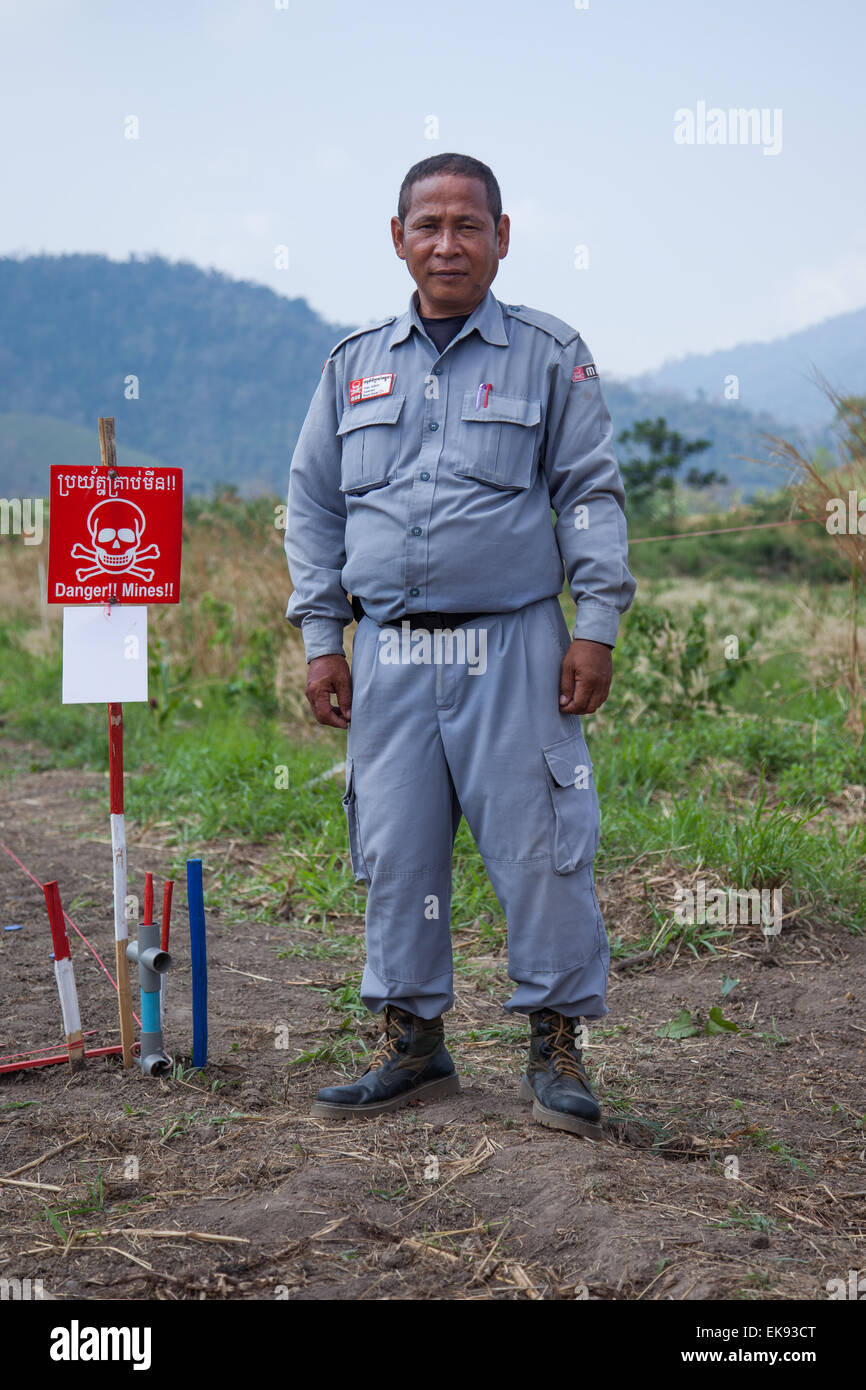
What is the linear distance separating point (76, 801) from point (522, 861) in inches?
154

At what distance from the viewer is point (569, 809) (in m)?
2.52

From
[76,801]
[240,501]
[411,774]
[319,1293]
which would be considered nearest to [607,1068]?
[411,774]

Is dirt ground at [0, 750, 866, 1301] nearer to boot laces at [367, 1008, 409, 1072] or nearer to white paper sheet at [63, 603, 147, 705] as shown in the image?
boot laces at [367, 1008, 409, 1072]

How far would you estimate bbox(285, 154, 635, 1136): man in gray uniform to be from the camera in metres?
2.53

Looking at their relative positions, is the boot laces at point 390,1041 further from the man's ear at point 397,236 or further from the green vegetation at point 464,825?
the man's ear at point 397,236

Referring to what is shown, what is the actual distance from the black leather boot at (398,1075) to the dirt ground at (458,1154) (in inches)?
1.9

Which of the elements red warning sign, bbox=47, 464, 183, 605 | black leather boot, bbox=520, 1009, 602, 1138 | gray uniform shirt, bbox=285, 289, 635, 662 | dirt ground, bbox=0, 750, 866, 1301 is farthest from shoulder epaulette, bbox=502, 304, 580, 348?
dirt ground, bbox=0, 750, 866, 1301

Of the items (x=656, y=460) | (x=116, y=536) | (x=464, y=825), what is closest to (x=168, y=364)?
(x=656, y=460)

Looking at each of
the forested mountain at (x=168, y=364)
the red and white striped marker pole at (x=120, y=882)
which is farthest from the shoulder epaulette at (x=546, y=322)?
the forested mountain at (x=168, y=364)

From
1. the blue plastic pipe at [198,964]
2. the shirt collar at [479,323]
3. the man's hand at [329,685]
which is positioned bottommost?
the blue plastic pipe at [198,964]

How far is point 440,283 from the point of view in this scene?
8.54 ft

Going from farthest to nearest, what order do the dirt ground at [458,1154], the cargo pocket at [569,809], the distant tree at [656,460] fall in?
the distant tree at [656,460], the cargo pocket at [569,809], the dirt ground at [458,1154]

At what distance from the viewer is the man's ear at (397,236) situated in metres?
2.69

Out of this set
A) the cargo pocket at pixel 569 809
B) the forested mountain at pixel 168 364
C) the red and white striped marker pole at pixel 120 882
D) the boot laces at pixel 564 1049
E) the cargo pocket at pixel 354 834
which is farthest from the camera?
the forested mountain at pixel 168 364
